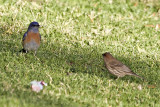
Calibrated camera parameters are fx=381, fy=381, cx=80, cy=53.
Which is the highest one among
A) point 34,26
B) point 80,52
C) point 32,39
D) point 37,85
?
point 34,26

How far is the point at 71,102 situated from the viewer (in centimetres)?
659

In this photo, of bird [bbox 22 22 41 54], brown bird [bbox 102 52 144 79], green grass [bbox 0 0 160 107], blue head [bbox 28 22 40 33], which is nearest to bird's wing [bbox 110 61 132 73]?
brown bird [bbox 102 52 144 79]

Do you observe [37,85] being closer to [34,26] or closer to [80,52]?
[34,26]

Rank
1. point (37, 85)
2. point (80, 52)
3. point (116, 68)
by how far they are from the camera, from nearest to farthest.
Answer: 1. point (37, 85)
2. point (116, 68)
3. point (80, 52)

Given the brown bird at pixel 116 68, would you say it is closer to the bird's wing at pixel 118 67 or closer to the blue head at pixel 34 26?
the bird's wing at pixel 118 67

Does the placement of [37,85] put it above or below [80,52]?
below

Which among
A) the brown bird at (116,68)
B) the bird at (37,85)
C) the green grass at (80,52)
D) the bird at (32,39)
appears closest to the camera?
the bird at (37,85)

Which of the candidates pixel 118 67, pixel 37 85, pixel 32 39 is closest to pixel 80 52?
pixel 32 39

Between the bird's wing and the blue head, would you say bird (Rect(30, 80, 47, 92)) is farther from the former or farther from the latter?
the blue head

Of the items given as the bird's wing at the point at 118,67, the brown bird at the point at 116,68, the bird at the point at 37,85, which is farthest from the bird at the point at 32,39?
the bird at the point at 37,85

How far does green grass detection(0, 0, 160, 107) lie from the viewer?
22.6 feet

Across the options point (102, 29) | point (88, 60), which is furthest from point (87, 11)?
point (88, 60)

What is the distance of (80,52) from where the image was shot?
9938mm

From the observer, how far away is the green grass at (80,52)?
6.89 metres
